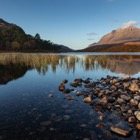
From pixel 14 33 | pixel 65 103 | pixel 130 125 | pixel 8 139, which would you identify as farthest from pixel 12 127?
pixel 14 33

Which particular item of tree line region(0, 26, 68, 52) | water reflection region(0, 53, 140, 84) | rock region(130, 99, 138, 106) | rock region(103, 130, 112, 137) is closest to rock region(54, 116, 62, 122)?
rock region(103, 130, 112, 137)

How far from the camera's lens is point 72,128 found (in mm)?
7430

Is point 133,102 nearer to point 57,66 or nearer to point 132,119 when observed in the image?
point 132,119

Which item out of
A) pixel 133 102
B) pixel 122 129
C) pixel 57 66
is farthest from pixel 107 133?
pixel 57 66

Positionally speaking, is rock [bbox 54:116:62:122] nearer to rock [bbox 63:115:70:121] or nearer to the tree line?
rock [bbox 63:115:70:121]

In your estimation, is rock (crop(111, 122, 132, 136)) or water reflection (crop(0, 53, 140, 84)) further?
water reflection (crop(0, 53, 140, 84))

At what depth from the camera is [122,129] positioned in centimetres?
702

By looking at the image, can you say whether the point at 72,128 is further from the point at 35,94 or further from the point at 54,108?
the point at 35,94

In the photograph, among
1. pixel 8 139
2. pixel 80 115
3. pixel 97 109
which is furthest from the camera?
pixel 97 109

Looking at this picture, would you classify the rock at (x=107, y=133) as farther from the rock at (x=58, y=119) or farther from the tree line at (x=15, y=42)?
the tree line at (x=15, y=42)

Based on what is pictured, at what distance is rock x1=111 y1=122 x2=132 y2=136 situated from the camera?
22.4 feet

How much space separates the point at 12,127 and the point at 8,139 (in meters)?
0.92

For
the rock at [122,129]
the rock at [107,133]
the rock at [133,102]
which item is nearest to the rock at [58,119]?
the rock at [107,133]

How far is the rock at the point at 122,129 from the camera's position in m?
6.83
